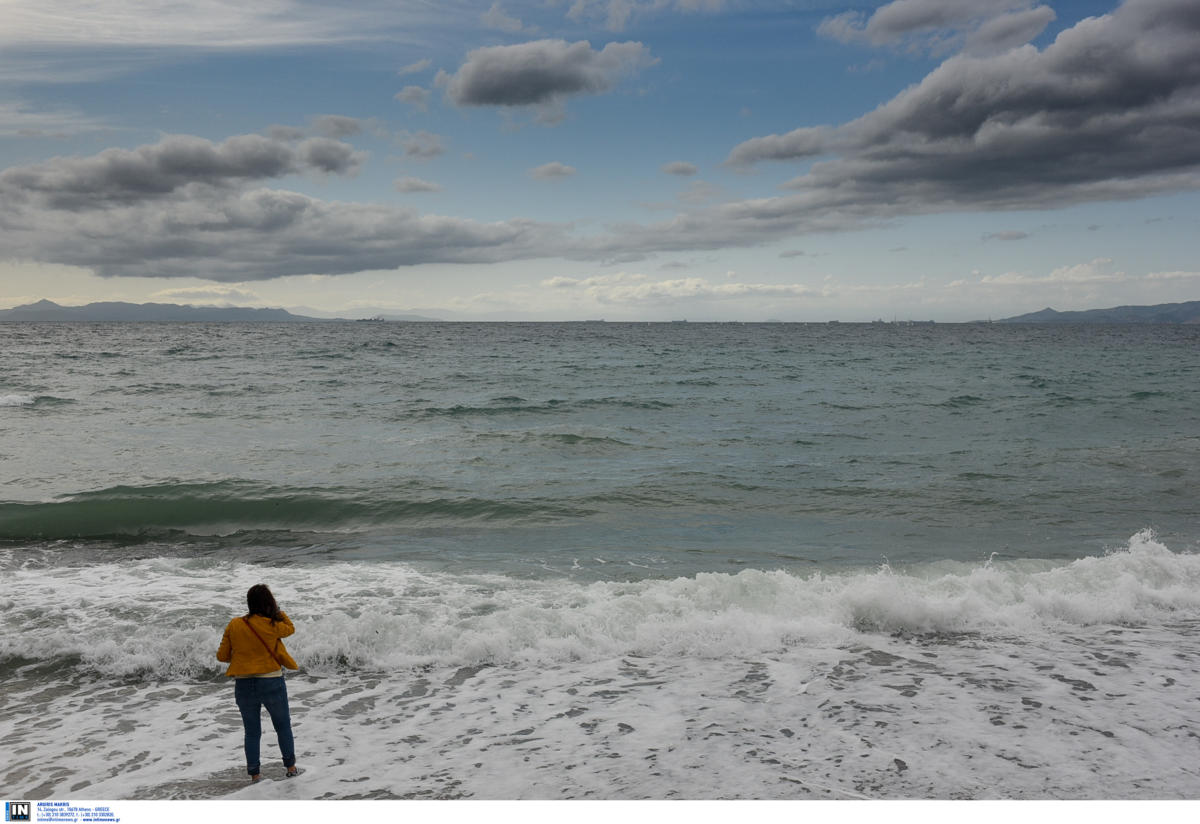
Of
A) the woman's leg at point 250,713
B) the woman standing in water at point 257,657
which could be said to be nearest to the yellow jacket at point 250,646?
the woman standing in water at point 257,657

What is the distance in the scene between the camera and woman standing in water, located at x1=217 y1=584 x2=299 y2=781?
Answer: 5582mm

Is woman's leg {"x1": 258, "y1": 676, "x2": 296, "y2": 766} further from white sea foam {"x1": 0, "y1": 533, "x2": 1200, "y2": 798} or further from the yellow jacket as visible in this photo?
white sea foam {"x1": 0, "y1": 533, "x2": 1200, "y2": 798}

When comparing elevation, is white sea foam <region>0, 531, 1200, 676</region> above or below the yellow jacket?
below

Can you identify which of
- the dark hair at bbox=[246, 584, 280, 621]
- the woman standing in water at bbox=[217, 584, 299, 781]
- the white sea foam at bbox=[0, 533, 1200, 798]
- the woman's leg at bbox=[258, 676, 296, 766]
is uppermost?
the dark hair at bbox=[246, 584, 280, 621]

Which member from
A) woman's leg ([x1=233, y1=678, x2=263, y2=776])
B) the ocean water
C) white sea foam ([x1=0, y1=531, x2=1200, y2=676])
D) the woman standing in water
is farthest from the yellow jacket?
white sea foam ([x1=0, y1=531, x2=1200, y2=676])

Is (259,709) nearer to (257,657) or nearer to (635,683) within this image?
(257,657)

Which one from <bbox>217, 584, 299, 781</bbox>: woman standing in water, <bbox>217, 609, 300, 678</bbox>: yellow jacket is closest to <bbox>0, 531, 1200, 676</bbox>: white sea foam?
<bbox>217, 584, 299, 781</bbox>: woman standing in water

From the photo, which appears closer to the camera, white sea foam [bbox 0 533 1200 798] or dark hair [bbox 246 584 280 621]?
dark hair [bbox 246 584 280 621]

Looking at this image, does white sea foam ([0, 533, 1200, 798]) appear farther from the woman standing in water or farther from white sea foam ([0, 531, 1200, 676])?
the woman standing in water

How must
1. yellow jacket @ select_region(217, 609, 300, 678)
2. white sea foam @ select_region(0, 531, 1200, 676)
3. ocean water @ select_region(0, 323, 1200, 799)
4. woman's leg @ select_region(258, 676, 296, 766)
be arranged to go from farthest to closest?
1. white sea foam @ select_region(0, 531, 1200, 676)
2. ocean water @ select_region(0, 323, 1200, 799)
3. woman's leg @ select_region(258, 676, 296, 766)
4. yellow jacket @ select_region(217, 609, 300, 678)

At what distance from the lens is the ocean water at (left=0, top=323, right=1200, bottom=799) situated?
6234 millimetres

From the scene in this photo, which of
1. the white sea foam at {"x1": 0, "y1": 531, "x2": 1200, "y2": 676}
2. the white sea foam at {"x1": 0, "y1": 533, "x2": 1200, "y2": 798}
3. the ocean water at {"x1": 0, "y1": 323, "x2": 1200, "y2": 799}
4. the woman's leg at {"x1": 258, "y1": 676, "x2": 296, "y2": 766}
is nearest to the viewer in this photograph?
the woman's leg at {"x1": 258, "y1": 676, "x2": 296, "y2": 766}

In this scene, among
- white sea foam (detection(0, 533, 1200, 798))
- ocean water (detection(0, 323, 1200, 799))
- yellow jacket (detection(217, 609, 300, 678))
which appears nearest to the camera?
yellow jacket (detection(217, 609, 300, 678))

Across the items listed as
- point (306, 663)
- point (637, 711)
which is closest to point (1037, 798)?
point (637, 711)
